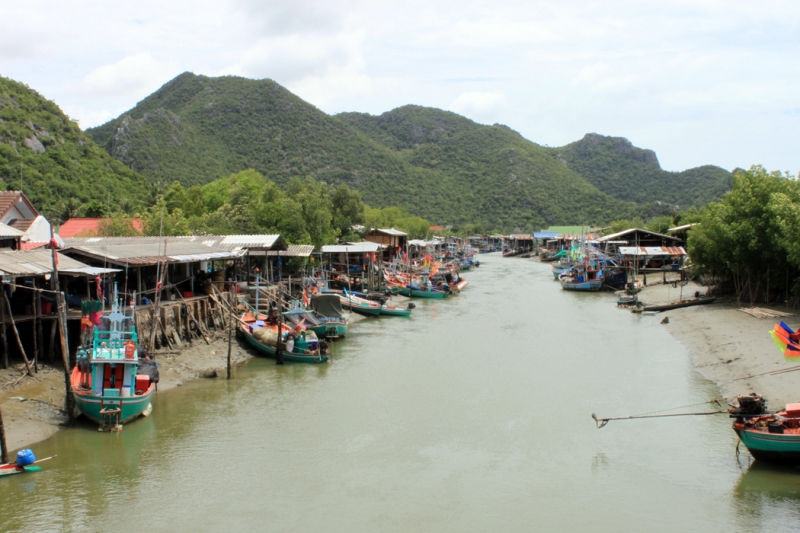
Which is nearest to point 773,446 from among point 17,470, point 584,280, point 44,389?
point 17,470

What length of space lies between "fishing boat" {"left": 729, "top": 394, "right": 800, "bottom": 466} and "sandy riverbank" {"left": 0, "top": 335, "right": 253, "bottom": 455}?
1599 centimetres

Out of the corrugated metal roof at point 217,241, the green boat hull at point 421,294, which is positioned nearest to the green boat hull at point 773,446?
the corrugated metal roof at point 217,241

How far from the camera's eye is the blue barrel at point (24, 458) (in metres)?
13.6

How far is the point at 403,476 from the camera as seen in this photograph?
14766mm

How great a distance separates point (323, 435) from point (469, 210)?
111526 millimetres

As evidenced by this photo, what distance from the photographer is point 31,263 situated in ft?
63.1

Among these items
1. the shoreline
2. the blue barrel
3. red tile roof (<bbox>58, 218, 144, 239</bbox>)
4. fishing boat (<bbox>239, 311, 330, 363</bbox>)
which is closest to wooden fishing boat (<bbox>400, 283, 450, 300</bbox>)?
red tile roof (<bbox>58, 218, 144, 239</bbox>)

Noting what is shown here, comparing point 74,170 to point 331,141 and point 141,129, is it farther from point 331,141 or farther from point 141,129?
point 331,141

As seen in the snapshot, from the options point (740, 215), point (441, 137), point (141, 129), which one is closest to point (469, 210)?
point (441, 137)

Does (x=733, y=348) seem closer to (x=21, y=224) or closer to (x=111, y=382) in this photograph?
(x=111, y=382)

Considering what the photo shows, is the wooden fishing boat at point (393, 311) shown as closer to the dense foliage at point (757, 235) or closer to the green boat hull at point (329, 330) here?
the green boat hull at point (329, 330)

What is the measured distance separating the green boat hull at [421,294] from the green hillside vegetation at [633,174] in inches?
4101

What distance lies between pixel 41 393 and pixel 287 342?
9484 millimetres

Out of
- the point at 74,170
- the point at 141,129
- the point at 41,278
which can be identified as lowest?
the point at 41,278
